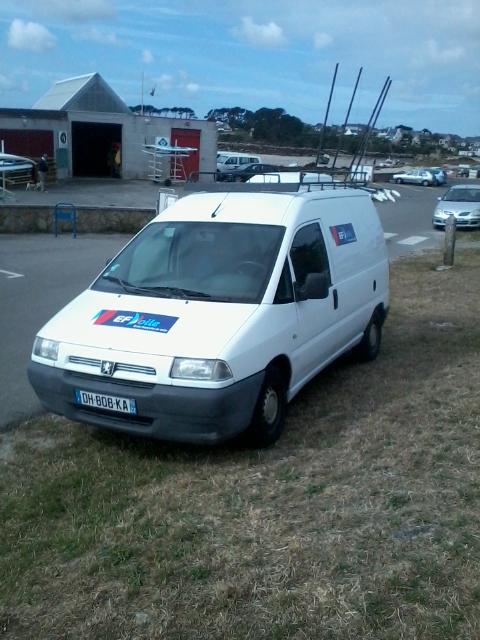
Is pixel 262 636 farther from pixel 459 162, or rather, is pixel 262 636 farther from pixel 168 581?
pixel 459 162

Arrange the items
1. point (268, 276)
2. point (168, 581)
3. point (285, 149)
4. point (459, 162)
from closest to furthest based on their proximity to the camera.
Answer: point (168, 581) → point (268, 276) → point (285, 149) → point (459, 162)

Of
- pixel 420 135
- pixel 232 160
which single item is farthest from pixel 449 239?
pixel 420 135

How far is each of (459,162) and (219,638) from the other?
94.0m

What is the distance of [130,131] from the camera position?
4197 centimetres

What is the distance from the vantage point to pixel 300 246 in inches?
249

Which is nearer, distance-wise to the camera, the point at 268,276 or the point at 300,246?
the point at 268,276

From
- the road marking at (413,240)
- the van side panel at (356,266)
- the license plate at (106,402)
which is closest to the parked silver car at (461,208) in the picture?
the road marking at (413,240)

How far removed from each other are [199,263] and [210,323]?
97 centimetres

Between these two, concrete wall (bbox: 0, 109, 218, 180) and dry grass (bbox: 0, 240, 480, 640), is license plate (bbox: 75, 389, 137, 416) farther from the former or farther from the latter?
concrete wall (bbox: 0, 109, 218, 180)

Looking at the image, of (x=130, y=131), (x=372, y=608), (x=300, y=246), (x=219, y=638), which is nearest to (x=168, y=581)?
(x=219, y=638)

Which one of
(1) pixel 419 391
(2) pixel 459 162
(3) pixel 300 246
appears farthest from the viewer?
(2) pixel 459 162

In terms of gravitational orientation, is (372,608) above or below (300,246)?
below

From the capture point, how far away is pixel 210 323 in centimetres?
525

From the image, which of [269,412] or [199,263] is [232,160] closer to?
[199,263]
